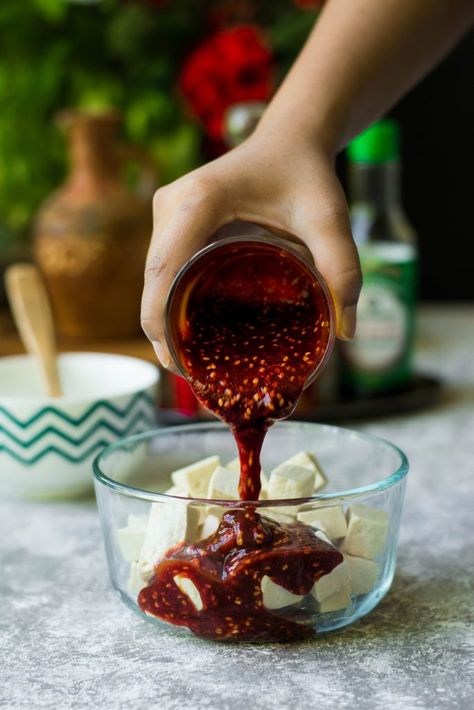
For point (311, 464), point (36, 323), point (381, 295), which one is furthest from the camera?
point (381, 295)

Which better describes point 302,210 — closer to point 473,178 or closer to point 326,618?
point 326,618

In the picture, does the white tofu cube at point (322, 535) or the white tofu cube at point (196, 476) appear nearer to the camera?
the white tofu cube at point (322, 535)

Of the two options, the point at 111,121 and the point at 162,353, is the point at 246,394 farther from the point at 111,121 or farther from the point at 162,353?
the point at 111,121

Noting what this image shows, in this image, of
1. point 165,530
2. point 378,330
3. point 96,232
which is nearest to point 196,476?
point 165,530

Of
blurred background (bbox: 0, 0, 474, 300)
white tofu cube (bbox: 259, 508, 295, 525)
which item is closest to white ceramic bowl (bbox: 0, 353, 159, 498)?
white tofu cube (bbox: 259, 508, 295, 525)

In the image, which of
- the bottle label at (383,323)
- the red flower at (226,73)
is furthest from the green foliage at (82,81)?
the bottle label at (383,323)

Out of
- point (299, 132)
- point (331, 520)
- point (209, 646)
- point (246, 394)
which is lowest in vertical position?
point (209, 646)

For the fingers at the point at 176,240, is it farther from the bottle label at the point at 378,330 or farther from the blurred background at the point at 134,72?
the blurred background at the point at 134,72
